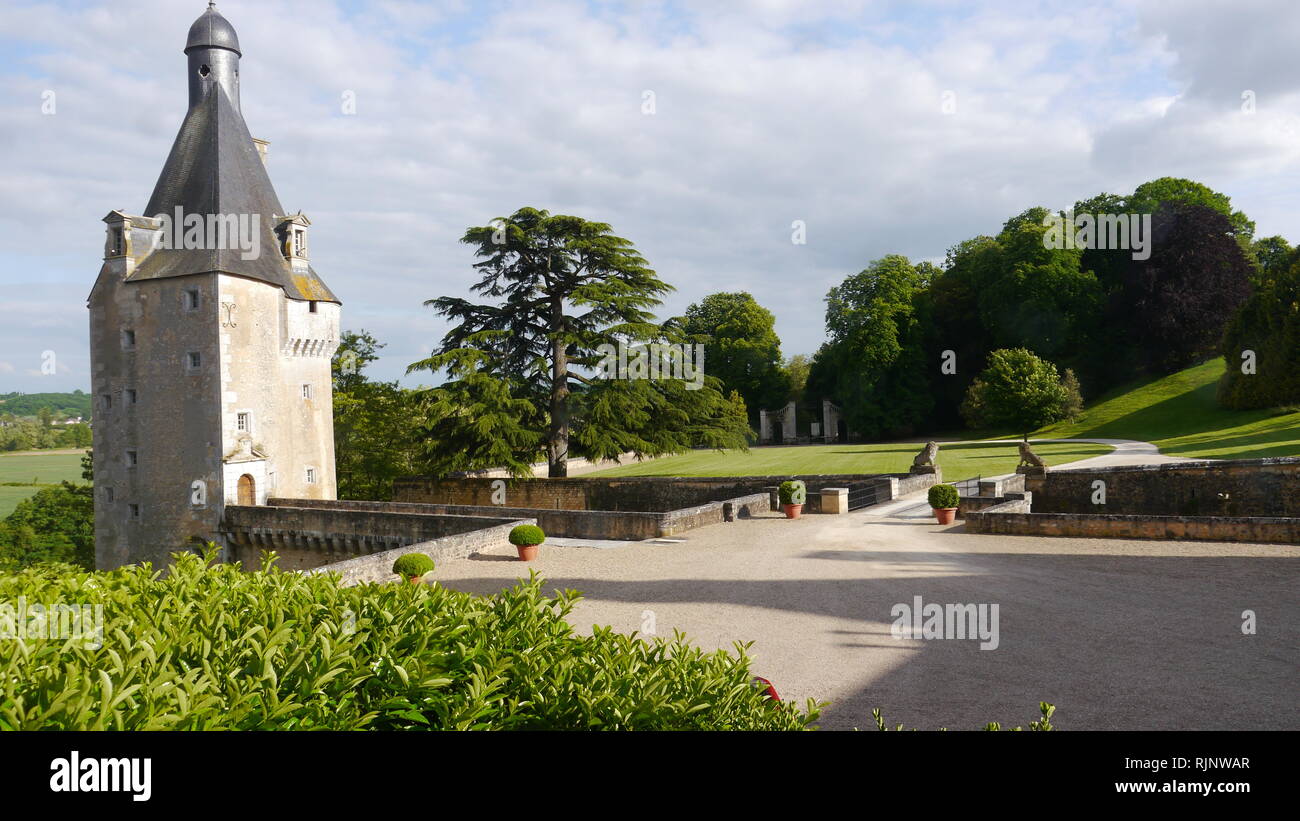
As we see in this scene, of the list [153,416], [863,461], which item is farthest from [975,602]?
[153,416]

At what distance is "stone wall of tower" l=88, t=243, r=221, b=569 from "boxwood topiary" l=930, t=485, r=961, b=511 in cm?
2125

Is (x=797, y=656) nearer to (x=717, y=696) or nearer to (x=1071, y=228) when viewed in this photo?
(x=717, y=696)

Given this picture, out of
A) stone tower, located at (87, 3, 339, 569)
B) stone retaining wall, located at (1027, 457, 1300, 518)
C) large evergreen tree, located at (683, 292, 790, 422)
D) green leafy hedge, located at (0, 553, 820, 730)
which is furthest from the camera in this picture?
large evergreen tree, located at (683, 292, 790, 422)

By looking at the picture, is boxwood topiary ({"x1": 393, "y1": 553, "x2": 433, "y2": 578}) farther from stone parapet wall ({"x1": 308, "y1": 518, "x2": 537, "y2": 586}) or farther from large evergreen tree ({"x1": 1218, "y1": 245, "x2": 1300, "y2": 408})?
large evergreen tree ({"x1": 1218, "y1": 245, "x2": 1300, "y2": 408})

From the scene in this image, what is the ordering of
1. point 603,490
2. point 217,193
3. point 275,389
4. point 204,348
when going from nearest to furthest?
point 204,348
point 603,490
point 217,193
point 275,389

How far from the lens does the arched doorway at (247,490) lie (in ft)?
85.4

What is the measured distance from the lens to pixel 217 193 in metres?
27.5

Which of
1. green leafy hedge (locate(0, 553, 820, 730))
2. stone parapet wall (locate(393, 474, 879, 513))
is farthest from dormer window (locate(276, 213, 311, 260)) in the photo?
green leafy hedge (locate(0, 553, 820, 730))

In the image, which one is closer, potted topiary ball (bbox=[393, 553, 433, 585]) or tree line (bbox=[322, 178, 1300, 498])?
potted topiary ball (bbox=[393, 553, 433, 585])

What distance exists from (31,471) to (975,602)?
315ft

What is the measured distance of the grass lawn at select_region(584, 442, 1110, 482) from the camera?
29.3m

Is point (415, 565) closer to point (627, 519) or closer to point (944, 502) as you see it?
point (627, 519)

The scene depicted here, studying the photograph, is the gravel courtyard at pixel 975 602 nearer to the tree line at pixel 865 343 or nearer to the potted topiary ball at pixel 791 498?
the potted topiary ball at pixel 791 498

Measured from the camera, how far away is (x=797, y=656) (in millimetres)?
8641
